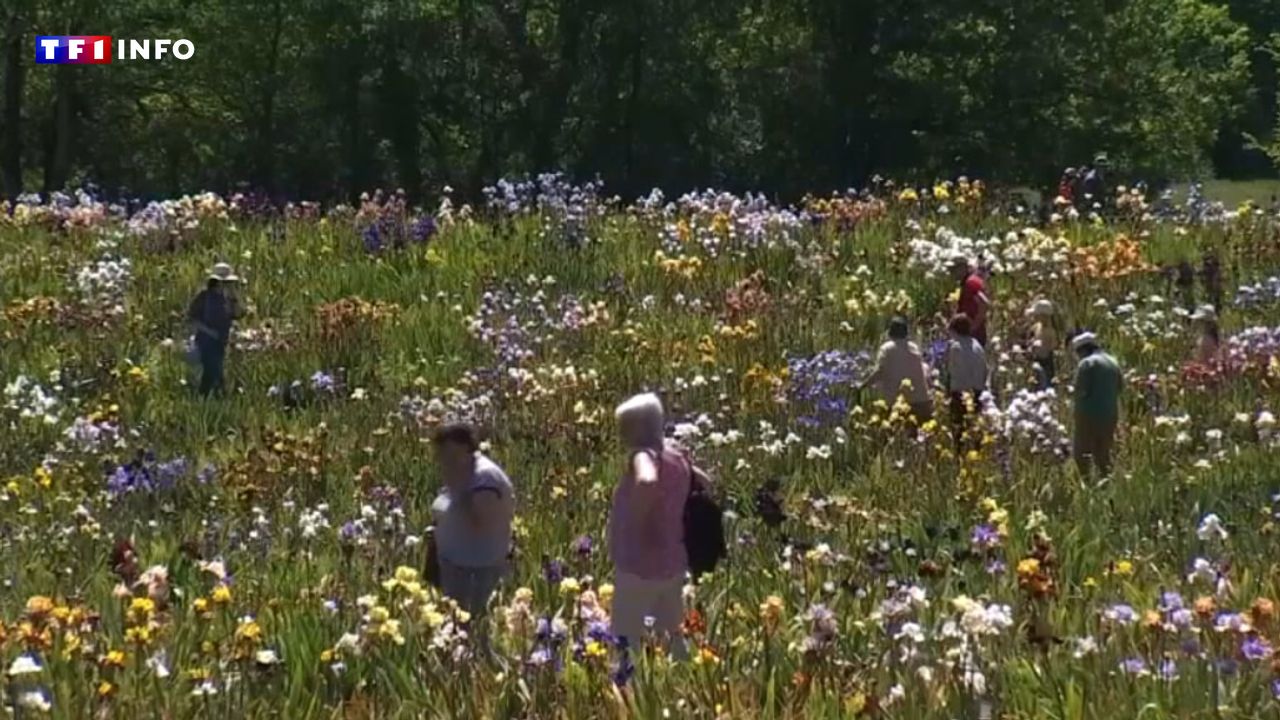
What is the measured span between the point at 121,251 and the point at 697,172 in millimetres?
14332

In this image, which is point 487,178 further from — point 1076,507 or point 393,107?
point 1076,507

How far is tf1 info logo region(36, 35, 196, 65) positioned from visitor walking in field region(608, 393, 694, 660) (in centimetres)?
2792

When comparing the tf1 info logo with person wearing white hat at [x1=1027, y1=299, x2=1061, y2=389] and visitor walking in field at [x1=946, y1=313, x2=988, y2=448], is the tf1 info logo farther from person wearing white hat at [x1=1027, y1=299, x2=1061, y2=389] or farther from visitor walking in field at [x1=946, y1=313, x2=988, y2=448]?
visitor walking in field at [x1=946, y1=313, x2=988, y2=448]

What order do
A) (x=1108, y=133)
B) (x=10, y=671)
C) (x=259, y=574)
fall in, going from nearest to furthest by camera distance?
(x=10, y=671) < (x=259, y=574) < (x=1108, y=133)

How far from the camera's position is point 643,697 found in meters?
4.49

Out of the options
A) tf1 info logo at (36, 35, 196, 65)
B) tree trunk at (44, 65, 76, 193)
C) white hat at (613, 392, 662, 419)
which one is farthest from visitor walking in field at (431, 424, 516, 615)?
tree trunk at (44, 65, 76, 193)

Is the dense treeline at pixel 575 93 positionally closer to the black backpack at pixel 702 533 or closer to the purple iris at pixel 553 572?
the purple iris at pixel 553 572

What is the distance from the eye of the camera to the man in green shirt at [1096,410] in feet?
32.8

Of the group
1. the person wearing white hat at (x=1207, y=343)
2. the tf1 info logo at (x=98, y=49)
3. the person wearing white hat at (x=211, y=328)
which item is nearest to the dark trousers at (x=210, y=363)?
the person wearing white hat at (x=211, y=328)

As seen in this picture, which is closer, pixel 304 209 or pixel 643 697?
pixel 643 697

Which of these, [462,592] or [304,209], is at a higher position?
[304,209]

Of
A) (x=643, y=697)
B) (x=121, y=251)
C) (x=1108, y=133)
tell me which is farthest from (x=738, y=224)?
(x=1108, y=133)

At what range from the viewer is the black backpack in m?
5.80

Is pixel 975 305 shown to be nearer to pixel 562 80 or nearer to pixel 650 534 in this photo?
pixel 650 534
